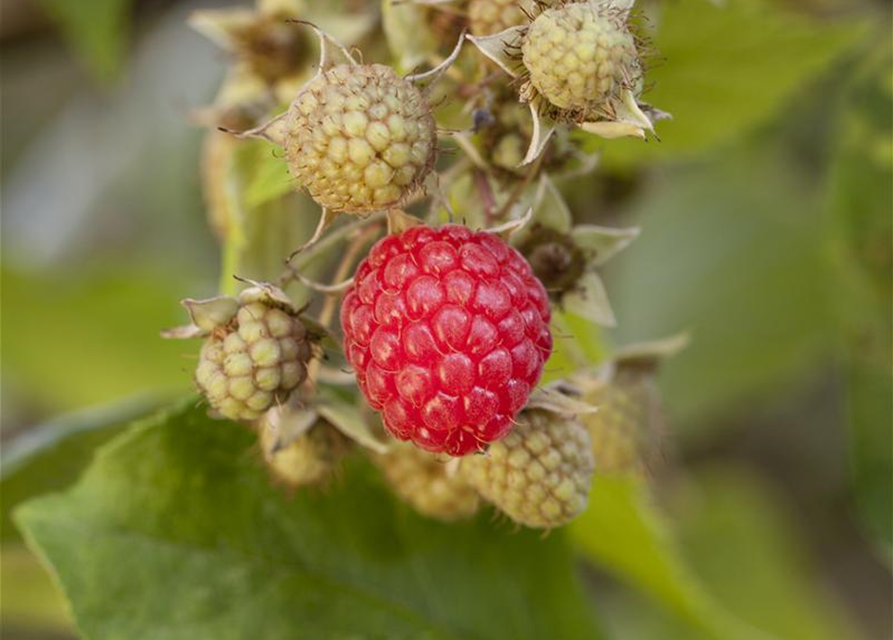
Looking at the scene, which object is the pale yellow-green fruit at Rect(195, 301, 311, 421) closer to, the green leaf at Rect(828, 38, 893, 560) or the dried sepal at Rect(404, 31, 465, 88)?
the dried sepal at Rect(404, 31, 465, 88)

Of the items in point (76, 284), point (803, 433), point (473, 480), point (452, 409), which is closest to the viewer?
point (452, 409)

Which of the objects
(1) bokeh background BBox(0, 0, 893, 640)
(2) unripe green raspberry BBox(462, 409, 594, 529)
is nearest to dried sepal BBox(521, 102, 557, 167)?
(2) unripe green raspberry BBox(462, 409, 594, 529)

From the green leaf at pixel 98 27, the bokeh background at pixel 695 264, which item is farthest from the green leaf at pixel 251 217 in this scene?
the green leaf at pixel 98 27

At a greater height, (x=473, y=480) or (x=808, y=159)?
(x=473, y=480)

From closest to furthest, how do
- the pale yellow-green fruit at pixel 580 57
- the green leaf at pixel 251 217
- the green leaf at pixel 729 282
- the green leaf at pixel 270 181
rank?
the pale yellow-green fruit at pixel 580 57 < the green leaf at pixel 270 181 < the green leaf at pixel 251 217 < the green leaf at pixel 729 282

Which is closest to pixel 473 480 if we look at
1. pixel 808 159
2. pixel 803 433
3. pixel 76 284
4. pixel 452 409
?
pixel 452 409

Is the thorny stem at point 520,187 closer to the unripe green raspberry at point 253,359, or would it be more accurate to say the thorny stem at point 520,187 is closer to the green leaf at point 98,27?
the unripe green raspberry at point 253,359

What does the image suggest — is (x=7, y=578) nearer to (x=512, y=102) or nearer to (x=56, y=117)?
(x=512, y=102)
